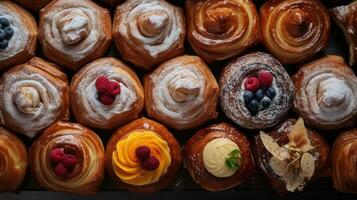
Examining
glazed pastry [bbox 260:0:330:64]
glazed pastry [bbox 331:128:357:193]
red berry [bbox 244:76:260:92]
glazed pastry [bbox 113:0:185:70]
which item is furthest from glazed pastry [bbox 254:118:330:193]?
glazed pastry [bbox 113:0:185:70]

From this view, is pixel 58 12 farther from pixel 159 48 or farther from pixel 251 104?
pixel 251 104

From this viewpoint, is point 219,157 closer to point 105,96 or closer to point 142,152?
point 142,152

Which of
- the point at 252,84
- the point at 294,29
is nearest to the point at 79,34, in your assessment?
the point at 252,84

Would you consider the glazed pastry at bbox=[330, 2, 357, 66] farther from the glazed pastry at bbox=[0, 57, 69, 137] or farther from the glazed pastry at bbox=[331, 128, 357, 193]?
the glazed pastry at bbox=[0, 57, 69, 137]

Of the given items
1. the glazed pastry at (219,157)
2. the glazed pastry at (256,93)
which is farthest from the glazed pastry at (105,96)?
the glazed pastry at (256,93)

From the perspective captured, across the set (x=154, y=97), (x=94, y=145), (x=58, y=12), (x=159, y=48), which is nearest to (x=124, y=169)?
(x=94, y=145)
